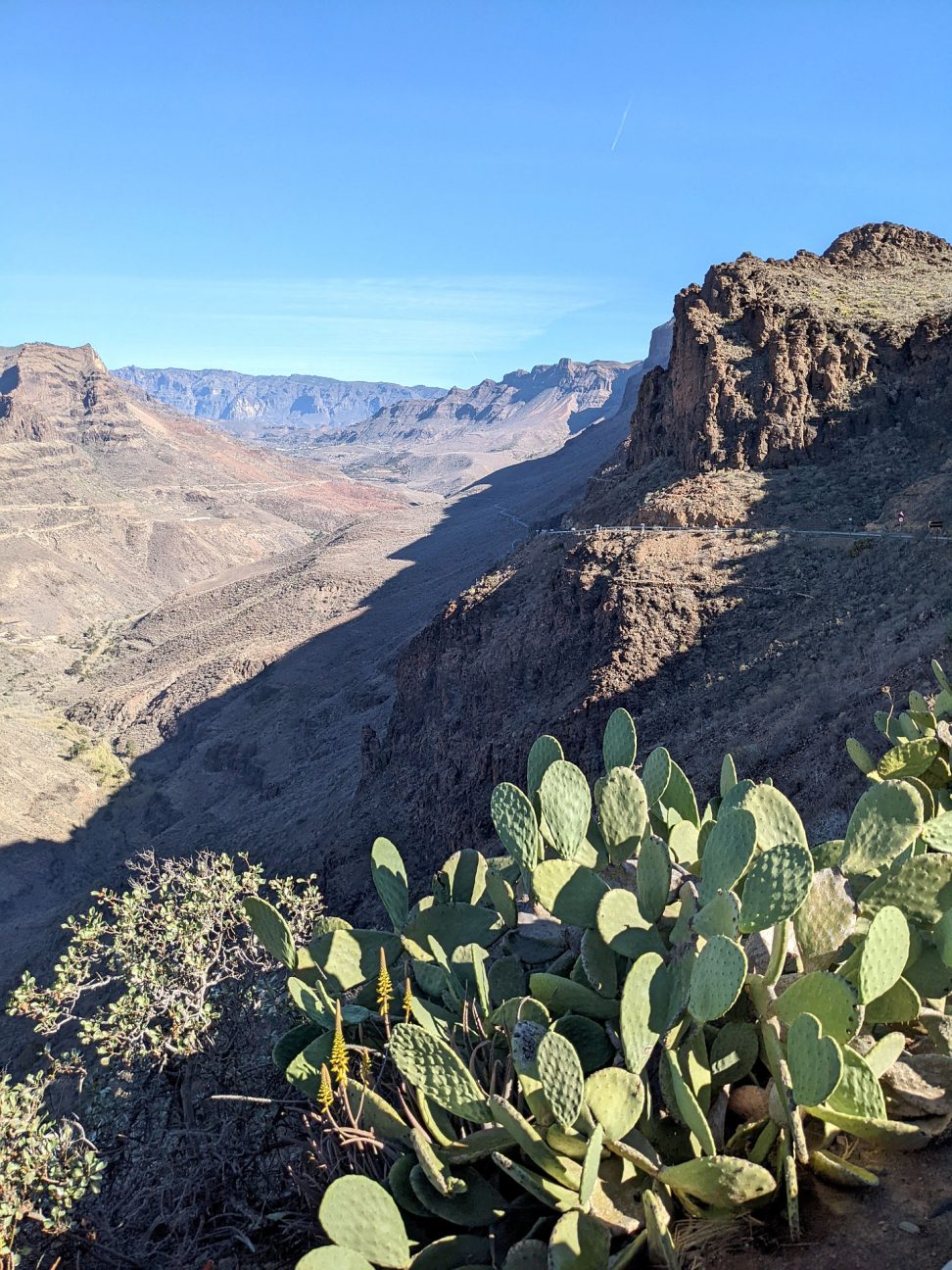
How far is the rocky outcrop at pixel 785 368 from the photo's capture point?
24.3 m

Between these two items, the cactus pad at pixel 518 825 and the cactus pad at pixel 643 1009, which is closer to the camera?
the cactus pad at pixel 643 1009

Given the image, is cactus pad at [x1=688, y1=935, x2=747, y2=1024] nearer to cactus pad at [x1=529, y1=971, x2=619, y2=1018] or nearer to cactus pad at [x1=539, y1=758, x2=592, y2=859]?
cactus pad at [x1=529, y1=971, x2=619, y2=1018]

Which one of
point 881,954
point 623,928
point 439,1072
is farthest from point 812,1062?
point 439,1072

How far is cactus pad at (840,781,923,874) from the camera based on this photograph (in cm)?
376

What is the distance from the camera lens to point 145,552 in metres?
94.6

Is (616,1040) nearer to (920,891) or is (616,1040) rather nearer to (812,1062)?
(812,1062)

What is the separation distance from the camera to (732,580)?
20984mm

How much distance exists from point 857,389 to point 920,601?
10095 mm

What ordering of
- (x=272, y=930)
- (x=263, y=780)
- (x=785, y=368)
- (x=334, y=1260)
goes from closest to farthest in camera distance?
(x=334, y=1260) < (x=272, y=930) < (x=785, y=368) < (x=263, y=780)

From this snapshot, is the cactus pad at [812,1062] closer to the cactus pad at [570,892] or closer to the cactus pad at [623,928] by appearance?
the cactus pad at [623,928]

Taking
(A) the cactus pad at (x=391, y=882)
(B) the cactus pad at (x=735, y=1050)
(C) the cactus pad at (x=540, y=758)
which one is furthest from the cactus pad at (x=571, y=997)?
(C) the cactus pad at (x=540, y=758)

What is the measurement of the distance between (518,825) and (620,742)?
136 cm

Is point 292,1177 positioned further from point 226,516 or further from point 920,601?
point 226,516

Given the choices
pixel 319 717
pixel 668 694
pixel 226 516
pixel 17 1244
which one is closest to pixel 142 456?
pixel 226 516
